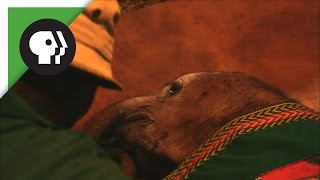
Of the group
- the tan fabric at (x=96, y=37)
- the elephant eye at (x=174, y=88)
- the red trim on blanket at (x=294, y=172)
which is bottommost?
the red trim on blanket at (x=294, y=172)

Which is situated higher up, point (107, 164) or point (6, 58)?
point (6, 58)

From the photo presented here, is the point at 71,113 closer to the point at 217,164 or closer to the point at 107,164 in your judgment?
the point at 107,164

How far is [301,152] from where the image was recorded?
630 mm

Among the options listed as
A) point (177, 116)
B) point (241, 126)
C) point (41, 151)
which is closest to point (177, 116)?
point (177, 116)

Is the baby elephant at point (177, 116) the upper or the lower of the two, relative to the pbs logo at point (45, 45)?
lower

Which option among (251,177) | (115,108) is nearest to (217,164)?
(251,177)

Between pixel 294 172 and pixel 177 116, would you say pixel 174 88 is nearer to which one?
pixel 177 116

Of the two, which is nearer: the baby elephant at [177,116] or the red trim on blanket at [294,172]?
the red trim on blanket at [294,172]

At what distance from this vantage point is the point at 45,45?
0.67 meters

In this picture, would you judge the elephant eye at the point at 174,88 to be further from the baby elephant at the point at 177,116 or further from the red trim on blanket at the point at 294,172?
the red trim on blanket at the point at 294,172

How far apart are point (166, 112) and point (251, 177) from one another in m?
0.21

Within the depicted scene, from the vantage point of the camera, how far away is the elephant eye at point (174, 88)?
77cm

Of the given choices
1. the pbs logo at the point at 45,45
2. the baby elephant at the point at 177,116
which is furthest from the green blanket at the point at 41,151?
the pbs logo at the point at 45,45

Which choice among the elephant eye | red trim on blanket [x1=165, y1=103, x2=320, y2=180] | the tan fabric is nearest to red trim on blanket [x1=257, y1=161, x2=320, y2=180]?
red trim on blanket [x1=165, y1=103, x2=320, y2=180]
